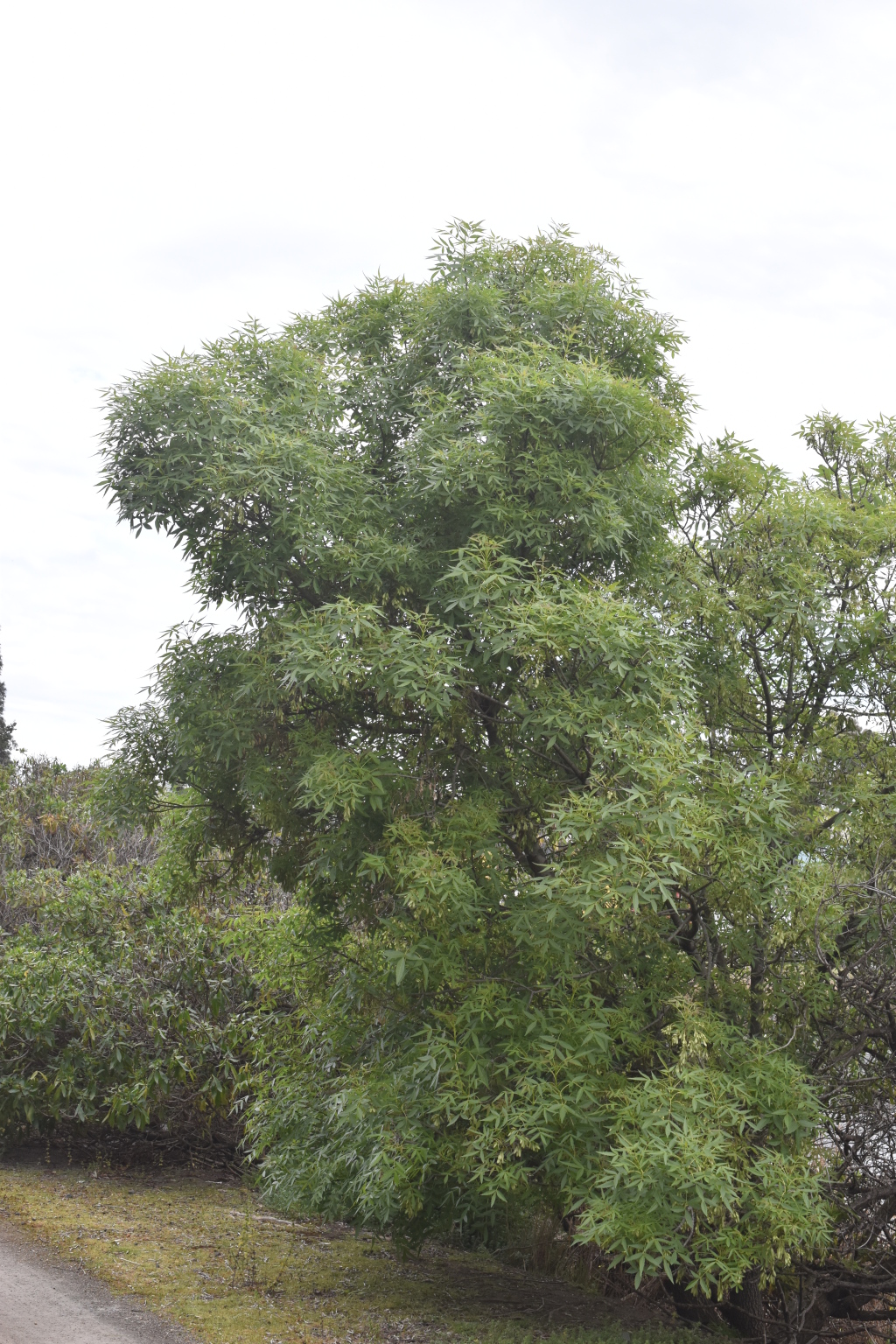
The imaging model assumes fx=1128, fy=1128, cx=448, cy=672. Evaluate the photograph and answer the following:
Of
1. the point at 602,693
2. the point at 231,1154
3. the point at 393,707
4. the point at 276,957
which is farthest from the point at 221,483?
the point at 231,1154

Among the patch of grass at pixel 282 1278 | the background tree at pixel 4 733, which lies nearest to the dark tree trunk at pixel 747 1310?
the patch of grass at pixel 282 1278

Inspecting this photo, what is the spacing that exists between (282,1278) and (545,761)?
476 cm

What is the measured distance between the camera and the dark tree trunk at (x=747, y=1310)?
852cm

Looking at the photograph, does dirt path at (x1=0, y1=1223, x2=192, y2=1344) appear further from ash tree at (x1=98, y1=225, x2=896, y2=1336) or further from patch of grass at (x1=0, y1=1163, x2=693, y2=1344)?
ash tree at (x1=98, y1=225, x2=896, y2=1336)

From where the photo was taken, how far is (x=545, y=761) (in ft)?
27.5

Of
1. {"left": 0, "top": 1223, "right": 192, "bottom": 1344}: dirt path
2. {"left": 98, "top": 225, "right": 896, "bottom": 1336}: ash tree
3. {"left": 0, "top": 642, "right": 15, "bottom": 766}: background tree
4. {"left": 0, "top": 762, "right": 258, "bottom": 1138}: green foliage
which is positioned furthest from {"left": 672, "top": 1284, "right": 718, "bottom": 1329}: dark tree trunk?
{"left": 0, "top": 642, "right": 15, "bottom": 766}: background tree

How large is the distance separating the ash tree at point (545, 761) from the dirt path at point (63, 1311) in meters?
1.53

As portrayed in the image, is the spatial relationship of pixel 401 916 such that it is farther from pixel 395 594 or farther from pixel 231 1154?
pixel 231 1154

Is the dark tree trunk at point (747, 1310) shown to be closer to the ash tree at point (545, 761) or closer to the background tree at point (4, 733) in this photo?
the ash tree at point (545, 761)

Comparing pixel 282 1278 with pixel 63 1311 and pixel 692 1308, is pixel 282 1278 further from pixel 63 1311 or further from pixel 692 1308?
pixel 692 1308

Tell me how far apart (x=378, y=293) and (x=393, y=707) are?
13.7ft

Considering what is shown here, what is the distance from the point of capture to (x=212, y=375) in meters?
8.52

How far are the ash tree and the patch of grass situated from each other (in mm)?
711

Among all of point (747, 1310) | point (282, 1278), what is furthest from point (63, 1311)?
point (747, 1310)
